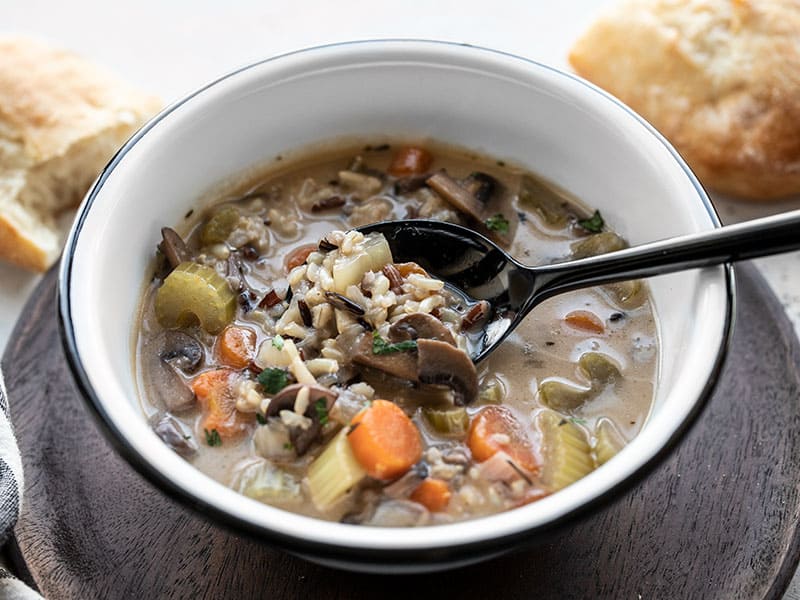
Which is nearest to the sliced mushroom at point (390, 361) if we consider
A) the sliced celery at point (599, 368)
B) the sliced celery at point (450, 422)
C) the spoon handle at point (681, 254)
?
the sliced celery at point (450, 422)

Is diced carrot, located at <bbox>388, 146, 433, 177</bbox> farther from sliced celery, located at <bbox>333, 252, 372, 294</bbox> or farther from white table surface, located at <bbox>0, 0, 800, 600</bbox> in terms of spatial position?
white table surface, located at <bbox>0, 0, 800, 600</bbox>

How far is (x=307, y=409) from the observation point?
2793 mm

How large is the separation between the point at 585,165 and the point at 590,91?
1.00ft

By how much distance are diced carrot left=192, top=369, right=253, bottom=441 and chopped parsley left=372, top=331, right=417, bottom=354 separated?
Result: 0.44 meters

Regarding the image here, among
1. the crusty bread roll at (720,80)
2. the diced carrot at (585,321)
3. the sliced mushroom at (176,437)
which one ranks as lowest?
the sliced mushroom at (176,437)

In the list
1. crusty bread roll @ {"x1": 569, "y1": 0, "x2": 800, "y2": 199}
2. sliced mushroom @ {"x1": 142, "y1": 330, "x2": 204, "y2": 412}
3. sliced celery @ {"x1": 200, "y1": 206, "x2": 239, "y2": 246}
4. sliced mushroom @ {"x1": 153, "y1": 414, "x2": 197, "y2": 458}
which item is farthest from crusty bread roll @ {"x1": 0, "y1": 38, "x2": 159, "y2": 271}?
crusty bread roll @ {"x1": 569, "y1": 0, "x2": 800, "y2": 199}

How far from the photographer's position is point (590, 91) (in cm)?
337

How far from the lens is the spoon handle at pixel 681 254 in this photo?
259 centimetres

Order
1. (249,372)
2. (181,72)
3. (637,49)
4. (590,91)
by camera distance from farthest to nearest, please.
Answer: (181,72) → (637,49) → (590,91) → (249,372)

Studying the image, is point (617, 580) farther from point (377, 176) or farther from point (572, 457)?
point (377, 176)

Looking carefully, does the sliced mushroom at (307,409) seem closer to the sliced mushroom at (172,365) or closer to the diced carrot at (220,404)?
the diced carrot at (220,404)

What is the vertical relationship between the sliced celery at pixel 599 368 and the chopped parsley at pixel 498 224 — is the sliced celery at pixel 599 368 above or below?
below

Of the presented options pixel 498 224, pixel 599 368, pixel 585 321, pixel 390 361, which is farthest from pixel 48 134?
pixel 599 368

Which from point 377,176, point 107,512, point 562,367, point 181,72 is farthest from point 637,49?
point 107,512
